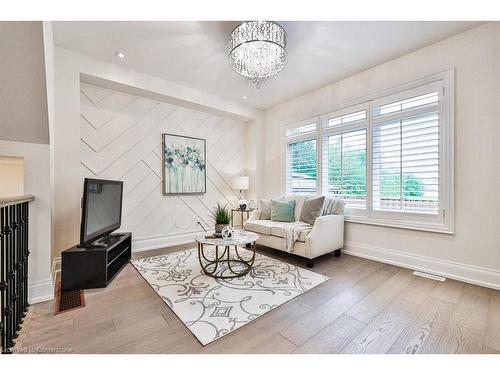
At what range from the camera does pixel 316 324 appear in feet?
5.44

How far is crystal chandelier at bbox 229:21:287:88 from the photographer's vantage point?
2.22 m

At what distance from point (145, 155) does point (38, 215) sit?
1850 mm

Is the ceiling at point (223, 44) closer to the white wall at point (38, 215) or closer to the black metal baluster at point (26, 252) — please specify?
the white wall at point (38, 215)

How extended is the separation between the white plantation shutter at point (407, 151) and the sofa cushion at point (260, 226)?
5.04ft

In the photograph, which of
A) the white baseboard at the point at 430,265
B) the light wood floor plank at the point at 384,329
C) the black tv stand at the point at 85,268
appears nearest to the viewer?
the light wood floor plank at the point at 384,329

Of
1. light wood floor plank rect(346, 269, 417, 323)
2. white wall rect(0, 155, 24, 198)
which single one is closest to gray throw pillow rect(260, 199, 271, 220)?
light wood floor plank rect(346, 269, 417, 323)

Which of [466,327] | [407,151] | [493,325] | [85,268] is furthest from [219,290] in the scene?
[407,151]

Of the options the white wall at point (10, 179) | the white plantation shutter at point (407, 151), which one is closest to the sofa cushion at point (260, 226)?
the white plantation shutter at point (407, 151)

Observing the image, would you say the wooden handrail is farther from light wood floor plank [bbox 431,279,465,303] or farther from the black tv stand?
light wood floor plank [bbox 431,279,465,303]

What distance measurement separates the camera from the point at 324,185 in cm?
383

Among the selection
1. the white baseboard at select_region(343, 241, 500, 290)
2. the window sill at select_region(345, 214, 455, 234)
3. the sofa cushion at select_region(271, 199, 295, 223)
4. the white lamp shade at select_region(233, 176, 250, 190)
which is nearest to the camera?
the white baseboard at select_region(343, 241, 500, 290)

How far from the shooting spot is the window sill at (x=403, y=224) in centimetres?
258

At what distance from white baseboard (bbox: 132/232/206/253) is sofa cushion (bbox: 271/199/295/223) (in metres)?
1.62
